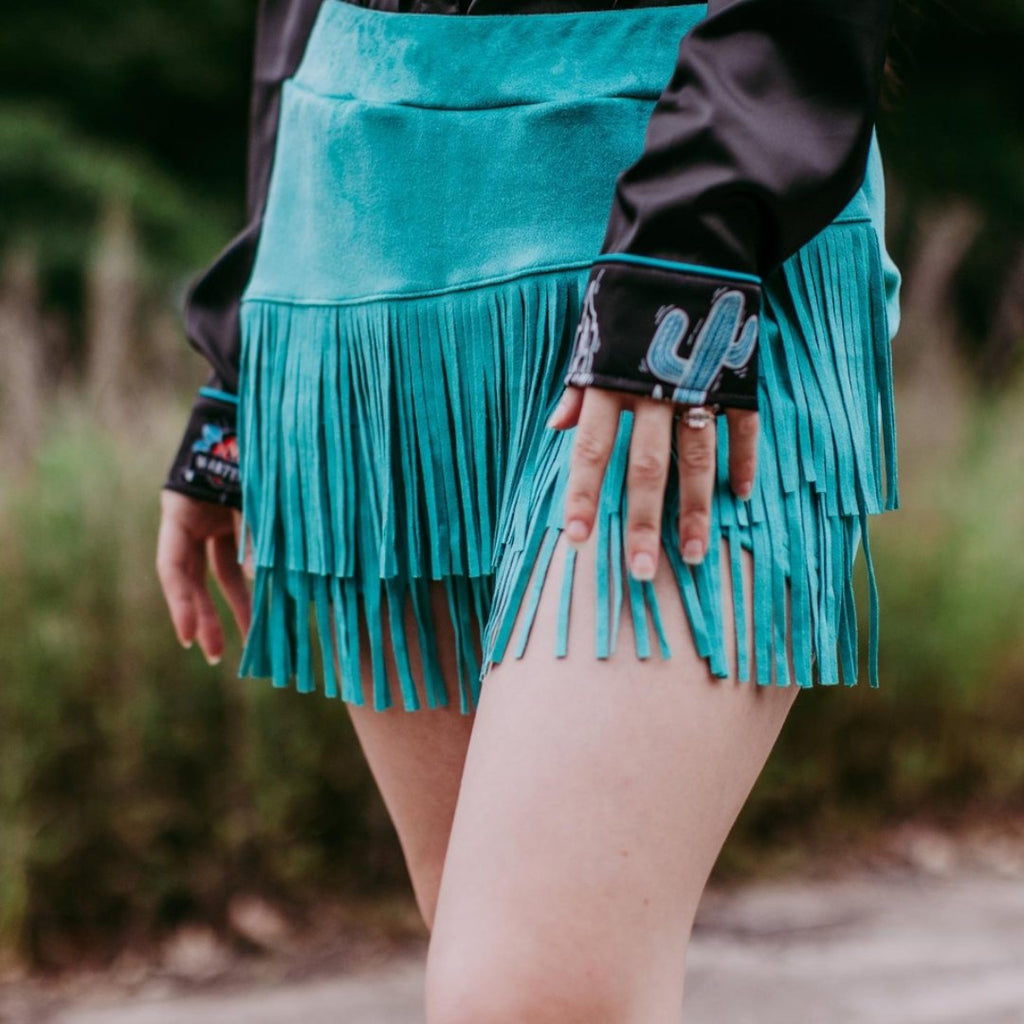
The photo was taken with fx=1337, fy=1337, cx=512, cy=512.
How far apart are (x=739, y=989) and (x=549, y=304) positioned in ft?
6.69

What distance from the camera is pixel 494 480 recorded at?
1.17 m

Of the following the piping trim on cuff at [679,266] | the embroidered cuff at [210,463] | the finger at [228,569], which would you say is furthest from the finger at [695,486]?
the finger at [228,569]

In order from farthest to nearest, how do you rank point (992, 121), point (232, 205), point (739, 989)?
1. point (992, 121)
2. point (232, 205)
3. point (739, 989)

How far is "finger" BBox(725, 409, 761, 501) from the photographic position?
95 cm

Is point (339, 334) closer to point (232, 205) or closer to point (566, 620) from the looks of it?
point (566, 620)

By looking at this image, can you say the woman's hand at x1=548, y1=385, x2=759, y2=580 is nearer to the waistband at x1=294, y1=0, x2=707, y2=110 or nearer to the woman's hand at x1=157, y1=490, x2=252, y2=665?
the waistband at x1=294, y1=0, x2=707, y2=110

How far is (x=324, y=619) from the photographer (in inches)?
53.5

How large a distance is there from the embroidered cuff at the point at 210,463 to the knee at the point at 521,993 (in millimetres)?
742

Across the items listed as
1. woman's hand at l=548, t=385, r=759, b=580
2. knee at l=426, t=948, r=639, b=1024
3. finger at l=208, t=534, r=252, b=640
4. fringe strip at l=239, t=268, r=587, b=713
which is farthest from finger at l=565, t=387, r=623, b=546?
finger at l=208, t=534, r=252, b=640

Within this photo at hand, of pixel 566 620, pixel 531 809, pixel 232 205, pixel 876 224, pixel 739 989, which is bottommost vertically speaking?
pixel 739 989

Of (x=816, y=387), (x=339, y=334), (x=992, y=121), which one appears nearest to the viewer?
(x=816, y=387)

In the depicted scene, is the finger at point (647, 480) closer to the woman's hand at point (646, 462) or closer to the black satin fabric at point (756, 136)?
the woman's hand at point (646, 462)

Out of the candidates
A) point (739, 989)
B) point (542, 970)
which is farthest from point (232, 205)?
point (542, 970)

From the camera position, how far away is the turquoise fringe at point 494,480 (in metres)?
0.99
